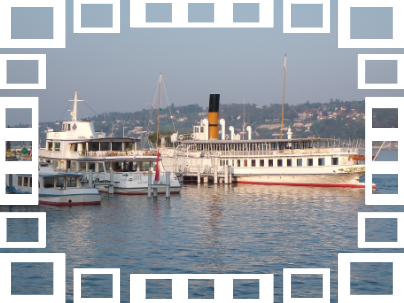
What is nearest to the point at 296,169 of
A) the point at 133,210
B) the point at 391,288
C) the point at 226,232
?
the point at 133,210

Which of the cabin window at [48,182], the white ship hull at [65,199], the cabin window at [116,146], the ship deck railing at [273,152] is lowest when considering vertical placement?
the white ship hull at [65,199]

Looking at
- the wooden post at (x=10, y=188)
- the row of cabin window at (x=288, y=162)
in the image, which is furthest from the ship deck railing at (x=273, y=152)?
the wooden post at (x=10, y=188)

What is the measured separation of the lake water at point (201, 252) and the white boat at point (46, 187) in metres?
0.78

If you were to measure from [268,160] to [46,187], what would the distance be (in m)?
Answer: 31.0

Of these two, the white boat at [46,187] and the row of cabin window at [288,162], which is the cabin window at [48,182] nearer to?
the white boat at [46,187]

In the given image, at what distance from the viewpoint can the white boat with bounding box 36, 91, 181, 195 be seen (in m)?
53.2

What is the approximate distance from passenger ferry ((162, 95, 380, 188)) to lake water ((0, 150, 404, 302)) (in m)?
15.9

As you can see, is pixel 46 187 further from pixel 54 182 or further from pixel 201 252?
pixel 201 252

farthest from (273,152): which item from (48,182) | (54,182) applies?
(48,182)

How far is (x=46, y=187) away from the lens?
149ft

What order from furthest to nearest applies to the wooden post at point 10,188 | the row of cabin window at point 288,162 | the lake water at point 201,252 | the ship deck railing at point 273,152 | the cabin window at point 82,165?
1. the row of cabin window at point 288,162
2. the ship deck railing at point 273,152
3. the cabin window at point 82,165
4. the wooden post at point 10,188
5. the lake water at point 201,252

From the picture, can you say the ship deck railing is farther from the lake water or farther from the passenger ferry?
the lake water

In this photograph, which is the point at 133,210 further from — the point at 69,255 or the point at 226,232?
the point at 69,255

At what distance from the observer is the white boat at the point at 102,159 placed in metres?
53.2
